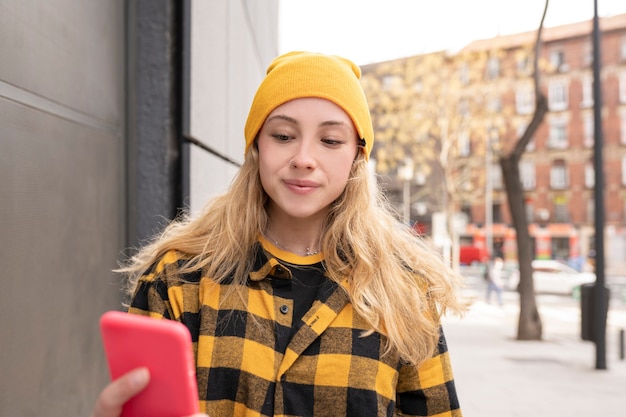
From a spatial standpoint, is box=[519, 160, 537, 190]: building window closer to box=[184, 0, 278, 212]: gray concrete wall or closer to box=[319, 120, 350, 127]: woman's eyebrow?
box=[184, 0, 278, 212]: gray concrete wall

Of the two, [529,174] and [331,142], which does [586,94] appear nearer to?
[529,174]

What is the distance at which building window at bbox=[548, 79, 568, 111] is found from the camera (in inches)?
1836

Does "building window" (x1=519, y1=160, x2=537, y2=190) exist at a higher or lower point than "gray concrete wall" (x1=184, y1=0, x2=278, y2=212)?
higher

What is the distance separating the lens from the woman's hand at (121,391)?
108 centimetres

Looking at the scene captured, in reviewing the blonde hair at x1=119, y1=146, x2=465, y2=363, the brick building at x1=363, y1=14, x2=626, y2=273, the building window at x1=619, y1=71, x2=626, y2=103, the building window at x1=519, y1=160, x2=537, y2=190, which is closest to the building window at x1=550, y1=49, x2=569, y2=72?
the brick building at x1=363, y1=14, x2=626, y2=273

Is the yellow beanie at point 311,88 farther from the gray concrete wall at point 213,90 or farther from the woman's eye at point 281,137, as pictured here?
the gray concrete wall at point 213,90

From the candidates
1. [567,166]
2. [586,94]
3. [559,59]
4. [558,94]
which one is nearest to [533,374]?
[567,166]

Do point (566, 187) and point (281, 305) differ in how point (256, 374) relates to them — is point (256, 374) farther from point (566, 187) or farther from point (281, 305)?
point (566, 187)

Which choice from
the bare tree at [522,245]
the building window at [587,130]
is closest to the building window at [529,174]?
the building window at [587,130]

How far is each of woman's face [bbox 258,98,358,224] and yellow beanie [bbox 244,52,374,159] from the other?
0.07 feet

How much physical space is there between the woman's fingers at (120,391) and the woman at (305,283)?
1.57 ft

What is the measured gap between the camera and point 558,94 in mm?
46969

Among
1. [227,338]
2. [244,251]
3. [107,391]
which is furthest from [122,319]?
[244,251]

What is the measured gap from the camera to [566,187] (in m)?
46.2
